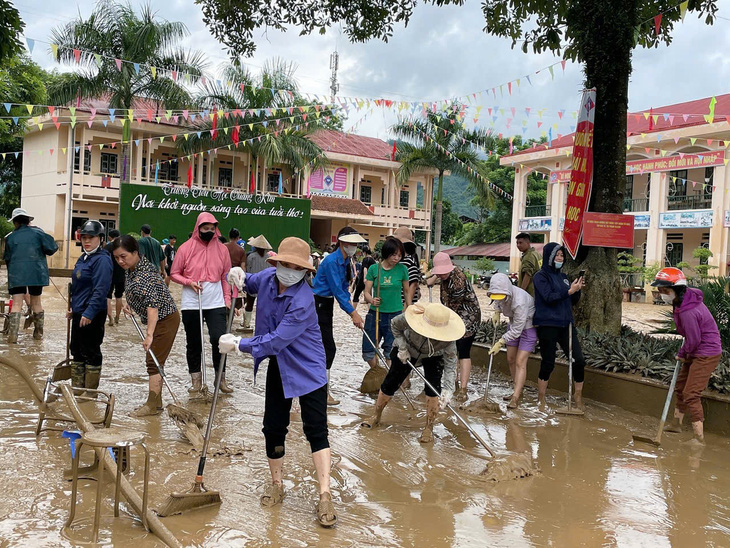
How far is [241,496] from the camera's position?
14.0 ft

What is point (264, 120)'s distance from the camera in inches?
1154

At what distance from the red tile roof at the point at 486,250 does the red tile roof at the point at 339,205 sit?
5.97 meters

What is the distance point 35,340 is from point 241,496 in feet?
22.3

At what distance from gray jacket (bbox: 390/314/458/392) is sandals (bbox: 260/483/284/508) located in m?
1.85

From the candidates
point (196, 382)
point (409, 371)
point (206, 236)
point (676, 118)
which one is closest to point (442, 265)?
point (409, 371)

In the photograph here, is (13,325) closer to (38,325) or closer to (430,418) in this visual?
(38,325)

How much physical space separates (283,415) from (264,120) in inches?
1039

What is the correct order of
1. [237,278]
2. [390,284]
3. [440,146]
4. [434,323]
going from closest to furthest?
[237,278] < [434,323] < [390,284] < [440,146]

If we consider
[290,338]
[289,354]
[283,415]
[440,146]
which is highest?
[440,146]

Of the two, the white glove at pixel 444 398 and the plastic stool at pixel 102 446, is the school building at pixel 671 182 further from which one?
the plastic stool at pixel 102 446

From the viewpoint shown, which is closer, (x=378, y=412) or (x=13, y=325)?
(x=378, y=412)

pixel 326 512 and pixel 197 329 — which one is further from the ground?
pixel 197 329

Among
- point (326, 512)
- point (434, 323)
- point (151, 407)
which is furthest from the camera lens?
point (151, 407)

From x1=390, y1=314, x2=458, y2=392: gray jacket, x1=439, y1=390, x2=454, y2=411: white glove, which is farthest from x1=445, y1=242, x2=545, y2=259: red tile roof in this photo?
x1=439, y1=390, x2=454, y2=411: white glove
